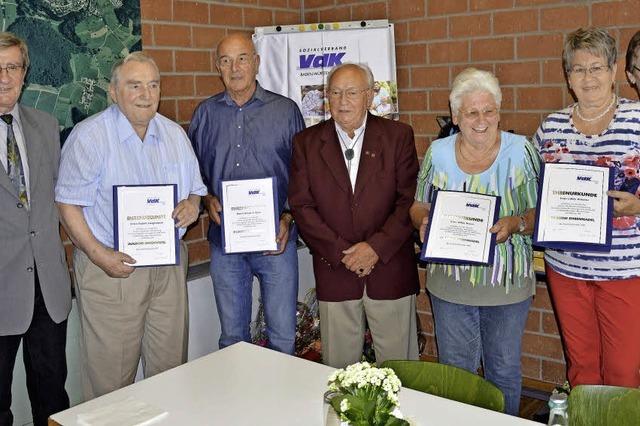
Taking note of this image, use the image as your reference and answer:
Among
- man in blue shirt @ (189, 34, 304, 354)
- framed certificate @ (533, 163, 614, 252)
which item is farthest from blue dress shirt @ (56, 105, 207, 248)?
framed certificate @ (533, 163, 614, 252)

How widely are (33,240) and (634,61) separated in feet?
8.78

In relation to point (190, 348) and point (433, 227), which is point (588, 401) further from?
point (190, 348)

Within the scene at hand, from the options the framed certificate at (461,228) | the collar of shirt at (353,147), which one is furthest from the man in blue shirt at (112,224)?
the framed certificate at (461,228)

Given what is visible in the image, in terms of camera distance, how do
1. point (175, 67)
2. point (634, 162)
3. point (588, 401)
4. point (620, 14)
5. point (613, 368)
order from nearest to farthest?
point (588, 401), point (634, 162), point (613, 368), point (620, 14), point (175, 67)

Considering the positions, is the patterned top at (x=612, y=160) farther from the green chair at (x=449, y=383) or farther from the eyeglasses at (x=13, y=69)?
the eyeglasses at (x=13, y=69)

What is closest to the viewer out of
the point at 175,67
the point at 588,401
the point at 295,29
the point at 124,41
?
the point at 588,401

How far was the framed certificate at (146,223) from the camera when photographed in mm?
2668

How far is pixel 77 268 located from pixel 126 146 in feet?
1.82

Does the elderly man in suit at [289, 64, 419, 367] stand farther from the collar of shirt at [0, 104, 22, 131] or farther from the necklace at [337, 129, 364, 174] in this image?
the collar of shirt at [0, 104, 22, 131]

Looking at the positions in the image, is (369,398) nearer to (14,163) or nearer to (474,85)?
(474,85)

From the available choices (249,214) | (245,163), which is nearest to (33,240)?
(249,214)

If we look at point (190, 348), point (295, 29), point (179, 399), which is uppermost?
point (295, 29)

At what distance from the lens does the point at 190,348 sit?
12.3 feet


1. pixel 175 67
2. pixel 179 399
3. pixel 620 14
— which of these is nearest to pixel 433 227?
pixel 179 399
